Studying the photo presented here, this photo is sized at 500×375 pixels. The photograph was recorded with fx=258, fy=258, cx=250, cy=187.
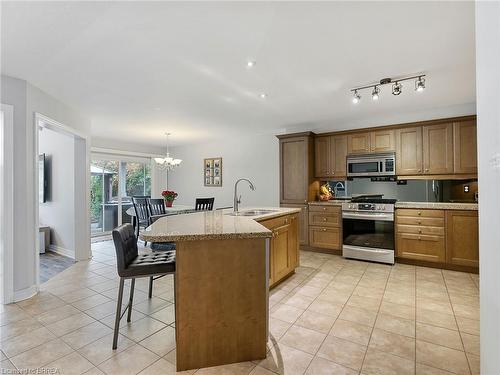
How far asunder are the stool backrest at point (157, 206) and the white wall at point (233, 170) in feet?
6.32

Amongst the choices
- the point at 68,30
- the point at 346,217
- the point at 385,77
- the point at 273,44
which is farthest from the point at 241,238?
the point at 346,217

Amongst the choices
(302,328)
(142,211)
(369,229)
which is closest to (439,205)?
(369,229)

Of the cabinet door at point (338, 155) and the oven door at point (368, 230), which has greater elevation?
the cabinet door at point (338, 155)

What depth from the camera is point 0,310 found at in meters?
2.46

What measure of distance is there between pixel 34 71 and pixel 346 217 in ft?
14.3

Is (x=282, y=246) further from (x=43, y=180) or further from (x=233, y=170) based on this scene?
(x=43, y=180)

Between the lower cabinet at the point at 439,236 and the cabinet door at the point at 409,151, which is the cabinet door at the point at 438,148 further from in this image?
the lower cabinet at the point at 439,236

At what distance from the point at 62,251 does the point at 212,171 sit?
340cm

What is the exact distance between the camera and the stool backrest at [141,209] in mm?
4613

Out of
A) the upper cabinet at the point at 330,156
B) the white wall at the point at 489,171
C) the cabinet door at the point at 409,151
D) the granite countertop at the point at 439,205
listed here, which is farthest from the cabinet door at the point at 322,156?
the white wall at the point at 489,171

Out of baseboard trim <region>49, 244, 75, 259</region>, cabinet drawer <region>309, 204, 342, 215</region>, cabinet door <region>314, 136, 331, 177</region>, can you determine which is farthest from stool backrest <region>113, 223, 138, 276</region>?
cabinet door <region>314, 136, 331, 177</region>

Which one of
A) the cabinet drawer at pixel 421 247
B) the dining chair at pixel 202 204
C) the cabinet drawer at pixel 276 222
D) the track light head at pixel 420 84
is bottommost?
the cabinet drawer at pixel 421 247

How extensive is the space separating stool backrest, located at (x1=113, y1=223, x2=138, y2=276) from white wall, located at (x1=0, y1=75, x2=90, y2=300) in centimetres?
151

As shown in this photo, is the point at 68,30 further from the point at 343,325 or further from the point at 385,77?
the point at 343,325
